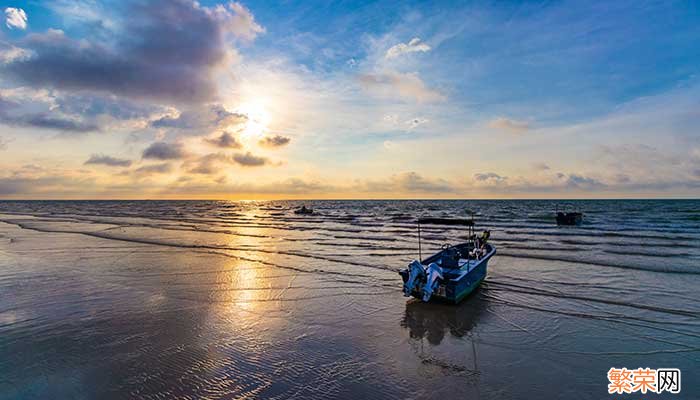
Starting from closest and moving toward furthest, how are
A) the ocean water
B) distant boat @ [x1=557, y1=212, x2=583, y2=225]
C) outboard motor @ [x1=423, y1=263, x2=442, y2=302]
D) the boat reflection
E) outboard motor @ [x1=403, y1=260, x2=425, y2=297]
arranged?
1. the ocean water
2. the boat reflection
3. outboard motor @ [x1=423, y1=263, x2=442, y2=302]
4. outboard motor @ [x1=403, y1=260, x2=425, y2=297]
5. distant boat @ [x1=557, y1=212, x2=583, y2=225]

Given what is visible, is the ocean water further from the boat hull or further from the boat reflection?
the boat hull

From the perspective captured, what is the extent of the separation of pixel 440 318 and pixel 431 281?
118 cm

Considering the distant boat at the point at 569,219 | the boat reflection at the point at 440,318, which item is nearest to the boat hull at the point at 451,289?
the boat reflection at the point at 440,318

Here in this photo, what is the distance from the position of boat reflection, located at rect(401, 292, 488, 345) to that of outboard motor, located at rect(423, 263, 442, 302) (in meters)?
0.58

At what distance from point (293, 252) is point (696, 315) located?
19.6 metres

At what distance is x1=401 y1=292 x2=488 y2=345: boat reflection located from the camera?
952cm

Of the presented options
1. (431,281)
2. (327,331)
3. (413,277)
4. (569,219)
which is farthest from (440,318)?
(569,219)

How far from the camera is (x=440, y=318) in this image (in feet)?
35.3

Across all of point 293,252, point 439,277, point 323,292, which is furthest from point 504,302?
point 293,252

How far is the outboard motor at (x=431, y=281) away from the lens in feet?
37.1

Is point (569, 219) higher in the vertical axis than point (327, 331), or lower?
higher

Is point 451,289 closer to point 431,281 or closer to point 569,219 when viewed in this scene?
point 431,281

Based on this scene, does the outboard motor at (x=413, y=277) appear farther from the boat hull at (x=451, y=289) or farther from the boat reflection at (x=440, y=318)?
the boat reflection at (x=440, y=318)

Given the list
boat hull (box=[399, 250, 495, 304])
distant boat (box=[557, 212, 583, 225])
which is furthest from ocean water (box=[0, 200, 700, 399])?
distant boat (box=[557, 212, 583, 225])
